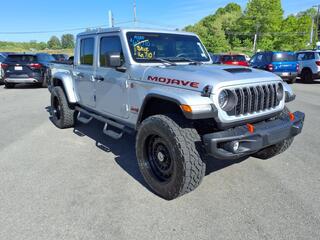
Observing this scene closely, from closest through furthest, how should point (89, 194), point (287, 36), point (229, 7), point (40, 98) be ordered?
point (89, 194) → point (40, 98) → point (287, 36) → point (229, 7)

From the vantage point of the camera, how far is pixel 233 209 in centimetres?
321

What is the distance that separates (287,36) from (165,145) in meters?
55.0

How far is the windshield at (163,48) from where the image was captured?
13.8 ft

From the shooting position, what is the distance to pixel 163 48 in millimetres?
4434

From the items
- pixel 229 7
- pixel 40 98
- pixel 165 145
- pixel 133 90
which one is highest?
pixel 229 7

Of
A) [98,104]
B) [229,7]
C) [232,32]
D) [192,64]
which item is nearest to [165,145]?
[192,64]

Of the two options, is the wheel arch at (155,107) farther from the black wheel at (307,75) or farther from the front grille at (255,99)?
the black wheel at (307,75)

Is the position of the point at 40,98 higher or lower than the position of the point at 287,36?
lower

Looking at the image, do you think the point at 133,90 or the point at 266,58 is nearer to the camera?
the point at 133,90

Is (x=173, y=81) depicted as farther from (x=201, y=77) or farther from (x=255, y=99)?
(x=255, y=99)

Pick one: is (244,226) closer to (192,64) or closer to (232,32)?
(192,64)

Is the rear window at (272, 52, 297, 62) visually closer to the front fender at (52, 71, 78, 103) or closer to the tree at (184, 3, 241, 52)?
the front fender at (52, 71, 78, 103)

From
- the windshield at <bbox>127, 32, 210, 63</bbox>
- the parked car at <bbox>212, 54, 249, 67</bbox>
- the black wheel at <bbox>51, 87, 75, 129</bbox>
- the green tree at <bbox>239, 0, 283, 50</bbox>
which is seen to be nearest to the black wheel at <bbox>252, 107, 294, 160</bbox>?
the windshield at <bbox>127, 32, 210, 63</bbox>

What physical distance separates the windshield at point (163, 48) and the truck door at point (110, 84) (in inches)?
10.1
